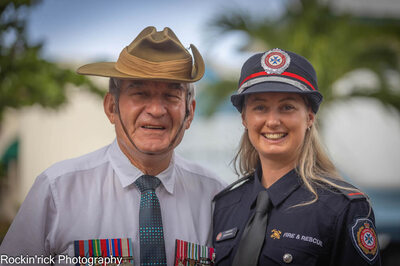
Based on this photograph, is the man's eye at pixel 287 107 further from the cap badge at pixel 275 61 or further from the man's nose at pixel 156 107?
the man's nose at pixel 156 107

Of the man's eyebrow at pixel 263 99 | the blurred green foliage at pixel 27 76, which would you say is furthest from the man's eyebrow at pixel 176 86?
the blurred green foliage at pixel 27 76

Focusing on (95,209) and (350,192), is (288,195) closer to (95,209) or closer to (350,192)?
(350,192)

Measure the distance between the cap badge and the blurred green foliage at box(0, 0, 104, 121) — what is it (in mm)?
3938

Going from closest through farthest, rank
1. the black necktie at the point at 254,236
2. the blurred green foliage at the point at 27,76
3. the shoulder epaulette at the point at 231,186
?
1. the black necktie at the point at 254,236
2. the shoulder epaulette at the point at 231,186
3. the blurred green foliage at the point at 27,76

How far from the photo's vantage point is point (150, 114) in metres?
2.50

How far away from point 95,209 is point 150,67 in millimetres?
848

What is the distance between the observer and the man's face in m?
2.51

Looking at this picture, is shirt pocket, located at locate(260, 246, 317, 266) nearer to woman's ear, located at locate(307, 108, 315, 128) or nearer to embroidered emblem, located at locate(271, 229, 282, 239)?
embroidered emblem, located at locate(271, 229, 282, 239)

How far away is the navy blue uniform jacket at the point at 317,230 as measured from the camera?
7.32 feet

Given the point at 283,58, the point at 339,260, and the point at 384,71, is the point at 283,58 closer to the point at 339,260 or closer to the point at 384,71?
the point at 339,260

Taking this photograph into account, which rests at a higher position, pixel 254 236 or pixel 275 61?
pixel 275 61

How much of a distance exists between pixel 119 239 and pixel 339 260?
1165 millimetres

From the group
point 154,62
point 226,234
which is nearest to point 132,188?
point 226,234

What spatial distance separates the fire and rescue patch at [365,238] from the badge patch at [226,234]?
2.20 feet
